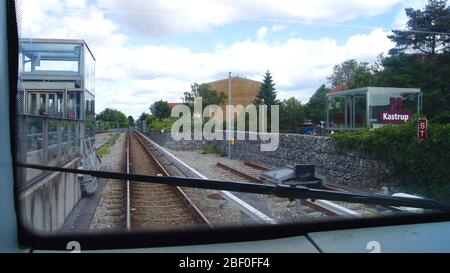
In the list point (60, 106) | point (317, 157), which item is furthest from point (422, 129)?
point (60, 106)

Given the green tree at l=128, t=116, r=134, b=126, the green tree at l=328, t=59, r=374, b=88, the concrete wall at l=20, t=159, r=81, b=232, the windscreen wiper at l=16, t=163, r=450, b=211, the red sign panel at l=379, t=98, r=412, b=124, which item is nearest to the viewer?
the concrete wall at l=20, t=159, r=81, b=232

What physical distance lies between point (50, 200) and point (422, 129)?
5.83ft

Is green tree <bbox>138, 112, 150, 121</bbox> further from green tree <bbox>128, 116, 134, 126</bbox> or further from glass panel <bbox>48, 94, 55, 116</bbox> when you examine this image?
glass panel <bbox>48, 94, 55, 116</bbox>

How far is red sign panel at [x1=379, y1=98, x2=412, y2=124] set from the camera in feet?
7.16

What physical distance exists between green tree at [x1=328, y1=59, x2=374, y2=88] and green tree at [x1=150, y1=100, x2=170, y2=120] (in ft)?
2.61

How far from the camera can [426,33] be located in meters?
2.15

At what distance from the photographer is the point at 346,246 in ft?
6.25

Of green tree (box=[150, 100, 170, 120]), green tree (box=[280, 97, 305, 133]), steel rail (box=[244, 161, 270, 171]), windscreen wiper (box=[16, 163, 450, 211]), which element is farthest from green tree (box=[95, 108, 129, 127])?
green tree (box=[280, 97, 305, 133])

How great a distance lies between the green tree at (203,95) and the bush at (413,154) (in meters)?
0.84

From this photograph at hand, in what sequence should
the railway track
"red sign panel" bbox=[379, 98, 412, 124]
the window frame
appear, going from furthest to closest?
"red sign panel" bbox=[379, 98, 412, 124] → the railway track → the window frame

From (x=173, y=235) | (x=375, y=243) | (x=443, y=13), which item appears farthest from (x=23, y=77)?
(x=443, y=13)

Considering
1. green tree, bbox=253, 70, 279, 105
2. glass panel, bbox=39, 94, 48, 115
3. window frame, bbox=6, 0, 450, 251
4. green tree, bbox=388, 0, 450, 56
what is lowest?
window frame, bbox=6, 0, 450, 251

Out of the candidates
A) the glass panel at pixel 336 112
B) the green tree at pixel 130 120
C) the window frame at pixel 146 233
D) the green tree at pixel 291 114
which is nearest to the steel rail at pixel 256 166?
the green tree at pixel 291 114

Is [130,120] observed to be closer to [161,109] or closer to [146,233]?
[161,109]
